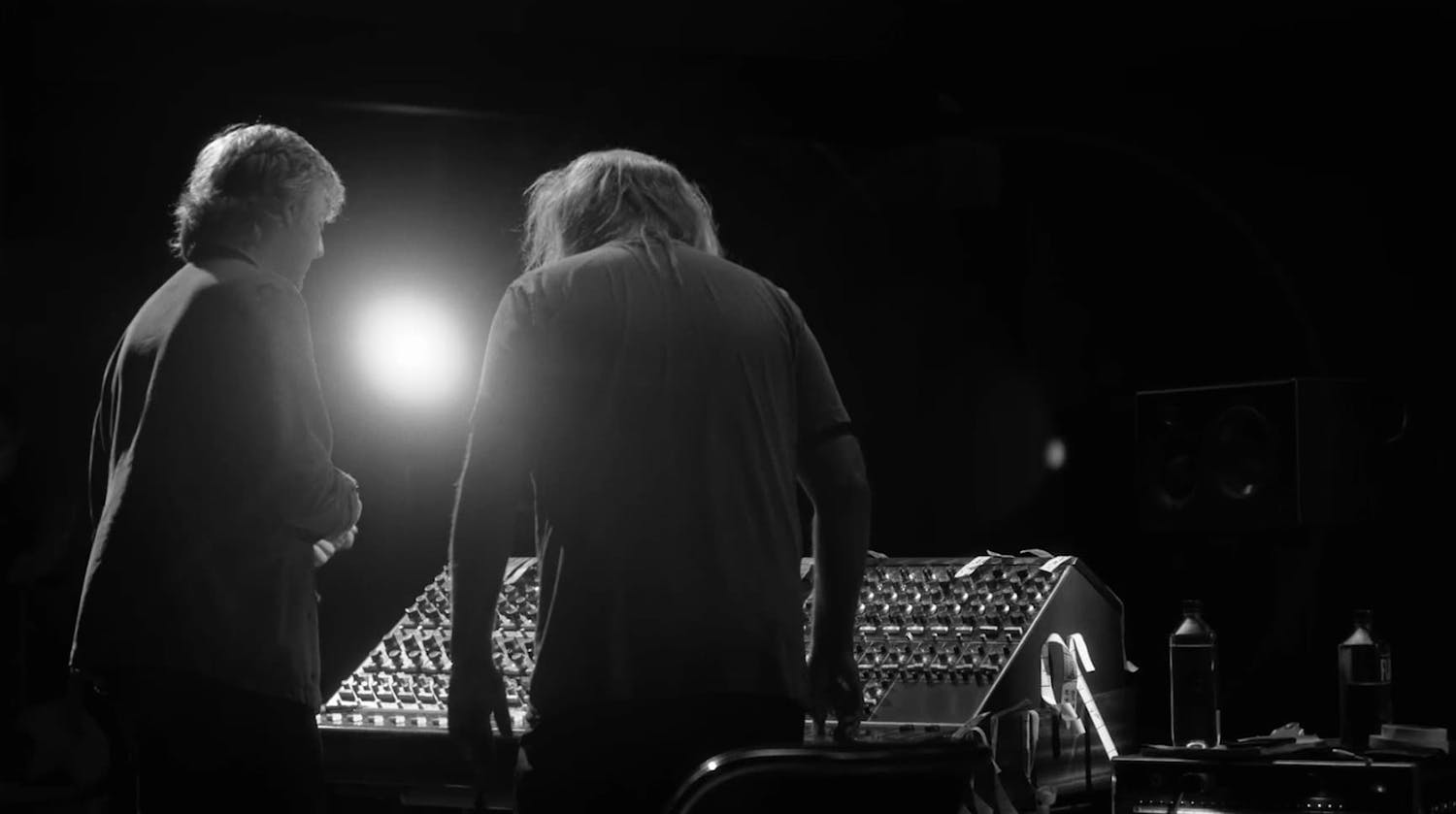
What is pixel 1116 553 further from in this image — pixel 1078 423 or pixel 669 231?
pixel 669 231

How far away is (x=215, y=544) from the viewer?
2.37 meters

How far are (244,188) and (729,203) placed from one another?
2.35 metres

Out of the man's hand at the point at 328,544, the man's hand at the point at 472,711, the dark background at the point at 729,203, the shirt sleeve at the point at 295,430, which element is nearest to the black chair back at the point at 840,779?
the man's hand at the point at 472,711

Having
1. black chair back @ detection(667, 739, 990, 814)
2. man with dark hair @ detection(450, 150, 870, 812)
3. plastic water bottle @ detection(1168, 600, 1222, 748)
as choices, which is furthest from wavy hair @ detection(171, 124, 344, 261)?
plastic water bottle @ detection(1168, 600, 1222, 748)

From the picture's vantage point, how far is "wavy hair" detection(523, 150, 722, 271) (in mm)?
2318

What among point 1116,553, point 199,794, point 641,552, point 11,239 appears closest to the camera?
point 641,552

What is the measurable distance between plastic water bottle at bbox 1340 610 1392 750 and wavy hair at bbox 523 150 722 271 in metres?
1.80

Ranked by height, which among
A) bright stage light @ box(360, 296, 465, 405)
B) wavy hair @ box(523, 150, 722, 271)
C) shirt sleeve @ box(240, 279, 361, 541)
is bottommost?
shirt sleeve @ box(240, 279, 361, 541)

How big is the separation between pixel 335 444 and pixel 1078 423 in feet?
6.83

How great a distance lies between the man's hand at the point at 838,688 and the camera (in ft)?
7.64

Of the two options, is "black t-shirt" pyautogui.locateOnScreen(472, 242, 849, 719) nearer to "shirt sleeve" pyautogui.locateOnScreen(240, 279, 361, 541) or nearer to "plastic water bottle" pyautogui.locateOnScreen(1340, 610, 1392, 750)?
"shirt sleeve" pyautogui.locateOnScreen(240, 279, 361, 541)

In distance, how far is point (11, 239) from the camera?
475 centimetres

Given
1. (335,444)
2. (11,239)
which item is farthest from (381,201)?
(11,239)

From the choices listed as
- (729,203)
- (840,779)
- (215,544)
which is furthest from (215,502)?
(729,203)
